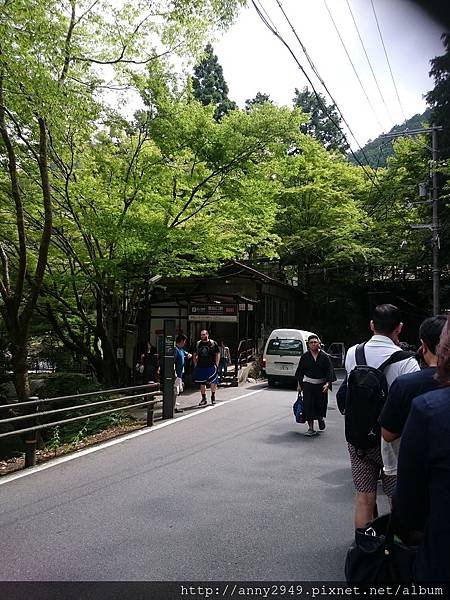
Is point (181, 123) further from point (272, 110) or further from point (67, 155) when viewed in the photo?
point (67, 155)

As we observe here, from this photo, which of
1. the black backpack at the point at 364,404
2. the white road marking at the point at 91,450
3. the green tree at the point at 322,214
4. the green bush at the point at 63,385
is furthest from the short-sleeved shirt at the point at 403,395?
the green tree at the point at 322,214

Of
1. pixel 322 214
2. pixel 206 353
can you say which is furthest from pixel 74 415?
pixel 322 214

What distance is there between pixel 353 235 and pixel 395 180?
409cm

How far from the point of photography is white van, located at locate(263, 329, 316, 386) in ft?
55.5

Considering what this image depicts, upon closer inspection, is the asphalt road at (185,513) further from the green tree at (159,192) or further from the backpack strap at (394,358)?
the green tree at (159,192)

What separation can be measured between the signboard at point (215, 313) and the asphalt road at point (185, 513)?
868 centimetres

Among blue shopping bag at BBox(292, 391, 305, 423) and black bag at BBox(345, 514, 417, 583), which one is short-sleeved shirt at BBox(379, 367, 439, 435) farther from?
blue shopping bag at BBox(292, 391, 305, 423)

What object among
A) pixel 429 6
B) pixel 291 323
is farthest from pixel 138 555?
pixel 291 323

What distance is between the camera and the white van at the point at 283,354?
16906 mm

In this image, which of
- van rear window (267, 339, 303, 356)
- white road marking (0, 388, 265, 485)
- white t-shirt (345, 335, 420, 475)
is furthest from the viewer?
van rear window (267, 339, 303, 356)

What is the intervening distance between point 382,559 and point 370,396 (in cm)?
154

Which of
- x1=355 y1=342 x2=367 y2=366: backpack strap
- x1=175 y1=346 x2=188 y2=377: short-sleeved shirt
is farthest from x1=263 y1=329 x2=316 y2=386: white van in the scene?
x1=355 y1=342 x2=367 y2=366: backpack strap

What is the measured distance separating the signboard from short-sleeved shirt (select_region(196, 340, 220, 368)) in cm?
469

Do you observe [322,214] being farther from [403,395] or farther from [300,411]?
[403,395]
